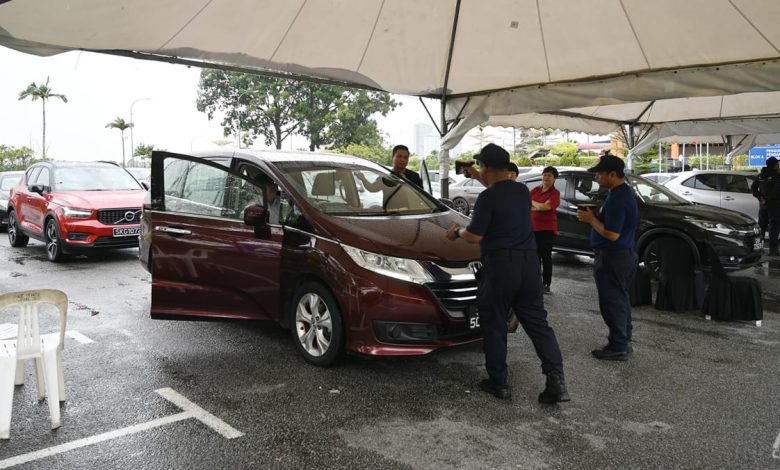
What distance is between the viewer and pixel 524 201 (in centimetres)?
394

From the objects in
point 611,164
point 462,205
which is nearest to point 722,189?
point 462,205

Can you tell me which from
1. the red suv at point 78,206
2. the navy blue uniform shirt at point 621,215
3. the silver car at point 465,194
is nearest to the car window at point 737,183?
the silver car at point 465,194

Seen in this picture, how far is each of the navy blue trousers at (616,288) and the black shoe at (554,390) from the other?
3.92 ft

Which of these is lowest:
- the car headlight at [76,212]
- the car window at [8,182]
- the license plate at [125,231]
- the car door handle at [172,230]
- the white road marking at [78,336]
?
the white road marking at [78,336]

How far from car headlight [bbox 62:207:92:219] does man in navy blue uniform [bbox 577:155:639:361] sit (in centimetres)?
789

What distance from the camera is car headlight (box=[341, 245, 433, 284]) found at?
4.20 metres

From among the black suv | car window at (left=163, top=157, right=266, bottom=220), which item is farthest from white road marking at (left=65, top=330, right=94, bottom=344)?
the black suv

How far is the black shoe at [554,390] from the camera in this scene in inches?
155

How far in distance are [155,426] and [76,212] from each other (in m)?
7.03

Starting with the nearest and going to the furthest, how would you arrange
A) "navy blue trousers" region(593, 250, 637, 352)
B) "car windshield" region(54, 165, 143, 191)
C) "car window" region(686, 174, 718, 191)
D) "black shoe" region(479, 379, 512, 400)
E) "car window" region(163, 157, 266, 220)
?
1. "black shoe" region(479, 379, 512, 400)
2. "navy blue trousers" region(593, 250, 637, 352)
3. "car window" region(163, 157, 266, 220)
4. "car windshield" region(54, 165, 143, 191)
5. "car window" region(686, 174, 718, 191)

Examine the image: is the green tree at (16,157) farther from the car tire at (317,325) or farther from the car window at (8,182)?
the car tire at (317,325)

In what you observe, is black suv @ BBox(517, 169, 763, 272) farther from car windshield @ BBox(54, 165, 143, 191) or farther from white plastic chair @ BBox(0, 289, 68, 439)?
car windshield @ BBox(54, 165, 143, 191)

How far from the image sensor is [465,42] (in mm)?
7926

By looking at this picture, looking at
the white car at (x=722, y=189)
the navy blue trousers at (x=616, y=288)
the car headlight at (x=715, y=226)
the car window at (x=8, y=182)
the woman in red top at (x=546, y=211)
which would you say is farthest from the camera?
the car window at (x=8, y=182)
